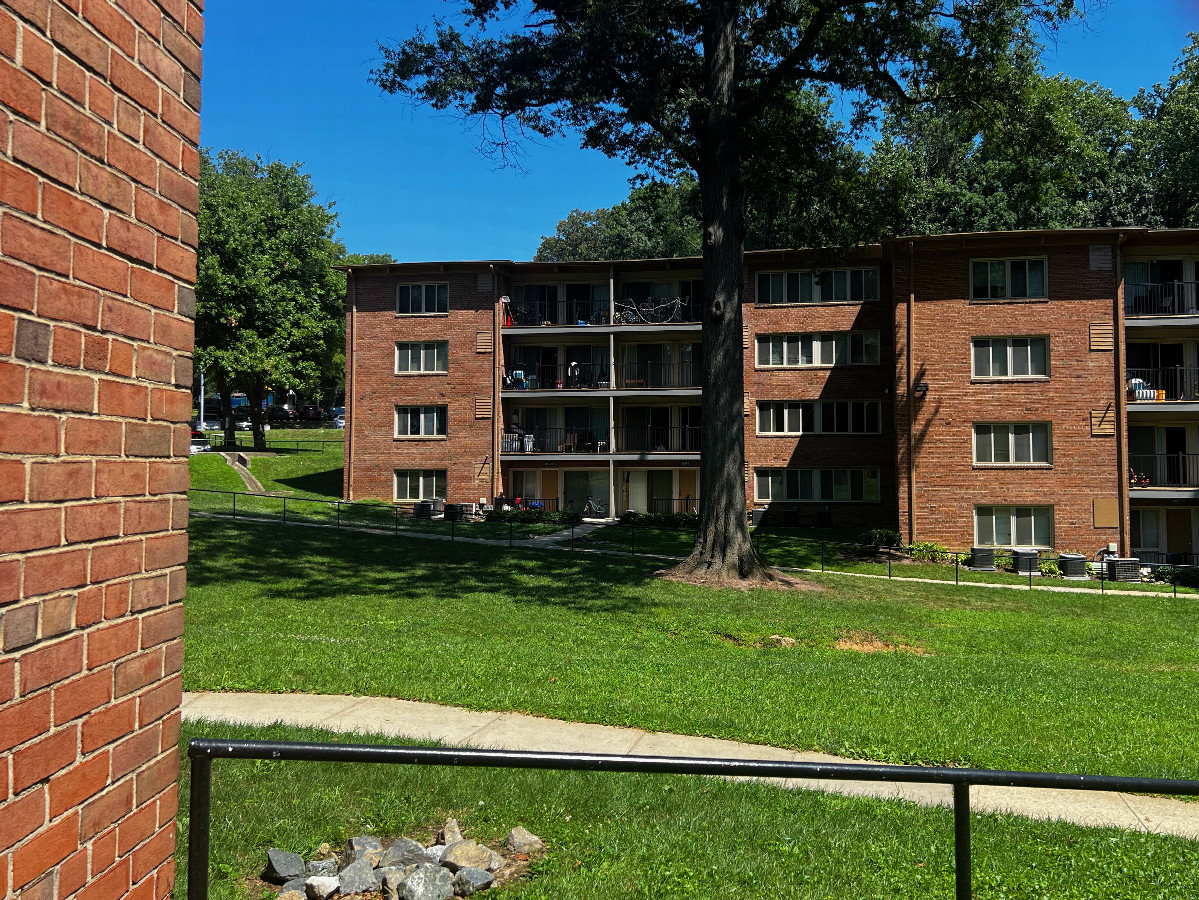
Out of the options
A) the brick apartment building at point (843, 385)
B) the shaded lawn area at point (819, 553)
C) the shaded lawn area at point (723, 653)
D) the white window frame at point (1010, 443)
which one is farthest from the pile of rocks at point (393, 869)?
the white window frame at point (1010, 443)

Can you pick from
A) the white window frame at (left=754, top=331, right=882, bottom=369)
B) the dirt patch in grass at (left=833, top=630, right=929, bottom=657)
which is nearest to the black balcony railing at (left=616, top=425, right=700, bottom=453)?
the white window frame at (left=754, top=331, right=882, bottom=369)

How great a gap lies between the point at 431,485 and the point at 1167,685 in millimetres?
30310

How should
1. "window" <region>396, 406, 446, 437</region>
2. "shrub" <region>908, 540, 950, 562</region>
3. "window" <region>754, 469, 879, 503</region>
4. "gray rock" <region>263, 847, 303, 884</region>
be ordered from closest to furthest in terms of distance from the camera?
1. "gray rock" <region>263, 847, 303, 884</region>
2. "shrub" <region>908, 540, 950, 562</region>
3. "window" <region>754, 469, 879, 503</region>
4. "window" <region>396, 406, 446, 437</region>

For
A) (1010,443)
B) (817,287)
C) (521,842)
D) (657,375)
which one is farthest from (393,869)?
(657,375)

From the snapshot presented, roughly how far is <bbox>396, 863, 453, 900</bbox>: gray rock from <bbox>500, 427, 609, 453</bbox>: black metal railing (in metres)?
33.5

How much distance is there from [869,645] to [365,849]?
428 inches

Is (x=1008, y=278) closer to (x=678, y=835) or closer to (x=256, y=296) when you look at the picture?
(x=678, y=835)

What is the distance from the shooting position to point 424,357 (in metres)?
38.4

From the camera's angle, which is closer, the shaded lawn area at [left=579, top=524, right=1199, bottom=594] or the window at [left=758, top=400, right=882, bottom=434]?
the shaded lawn area at [left=579, top=524, right=1199, bottom=594]

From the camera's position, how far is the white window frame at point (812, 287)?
1428 inches

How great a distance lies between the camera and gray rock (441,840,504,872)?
15.9ft

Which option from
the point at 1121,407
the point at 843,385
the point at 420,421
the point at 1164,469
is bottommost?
the point at 1164,469

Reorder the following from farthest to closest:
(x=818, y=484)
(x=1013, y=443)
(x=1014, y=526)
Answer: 1. (x=818, y=484)
2. (x=1013, y=443)
3. (x=1014, y=526)

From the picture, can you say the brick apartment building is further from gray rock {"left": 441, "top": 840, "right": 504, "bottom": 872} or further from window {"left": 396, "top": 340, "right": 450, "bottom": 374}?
gray rock {"left": 441, "top": 840, "right": 504, "bottom": 872}
